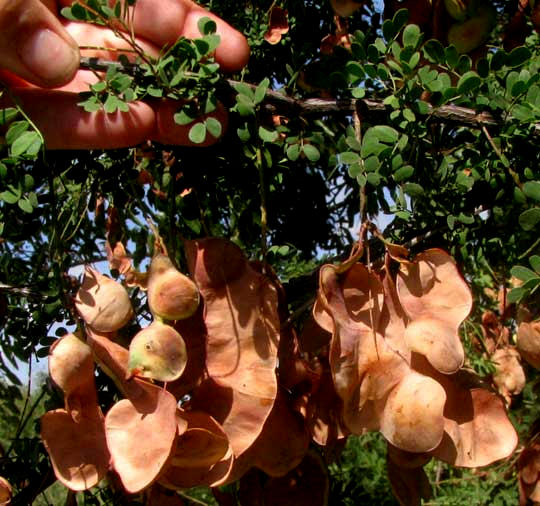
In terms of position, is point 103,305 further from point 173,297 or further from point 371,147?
point 371,147

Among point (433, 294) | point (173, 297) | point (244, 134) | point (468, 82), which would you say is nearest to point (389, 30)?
→ point (468, 82)

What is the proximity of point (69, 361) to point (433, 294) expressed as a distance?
44 centimetres

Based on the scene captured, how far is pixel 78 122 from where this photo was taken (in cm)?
93

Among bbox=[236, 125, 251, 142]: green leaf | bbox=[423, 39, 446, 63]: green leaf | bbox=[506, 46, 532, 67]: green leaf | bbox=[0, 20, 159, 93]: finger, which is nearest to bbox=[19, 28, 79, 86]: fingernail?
bbox=[0, 20, 159, 93]: finger

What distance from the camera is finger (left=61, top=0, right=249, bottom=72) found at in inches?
38.6

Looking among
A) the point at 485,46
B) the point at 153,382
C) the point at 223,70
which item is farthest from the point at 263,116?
the point at 485,46

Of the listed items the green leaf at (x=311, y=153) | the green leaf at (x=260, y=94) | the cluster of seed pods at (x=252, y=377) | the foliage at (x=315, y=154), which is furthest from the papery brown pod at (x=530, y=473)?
the green leaf at (x=260, y=94)

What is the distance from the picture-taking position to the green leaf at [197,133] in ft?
2.85

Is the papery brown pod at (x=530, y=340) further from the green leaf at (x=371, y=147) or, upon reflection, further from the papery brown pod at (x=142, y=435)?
the papery brown pod at (x=142, y=435)

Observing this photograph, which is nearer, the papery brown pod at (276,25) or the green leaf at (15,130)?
the green leaf at (15,130)

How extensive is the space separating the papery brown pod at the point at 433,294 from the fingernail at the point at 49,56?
1.50 ft

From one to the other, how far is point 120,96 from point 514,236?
58cm

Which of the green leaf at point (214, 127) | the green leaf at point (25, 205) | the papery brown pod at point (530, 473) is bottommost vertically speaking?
the papery brown pod at point (530, 473)

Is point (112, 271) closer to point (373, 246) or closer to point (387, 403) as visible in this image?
point (373, 246)
